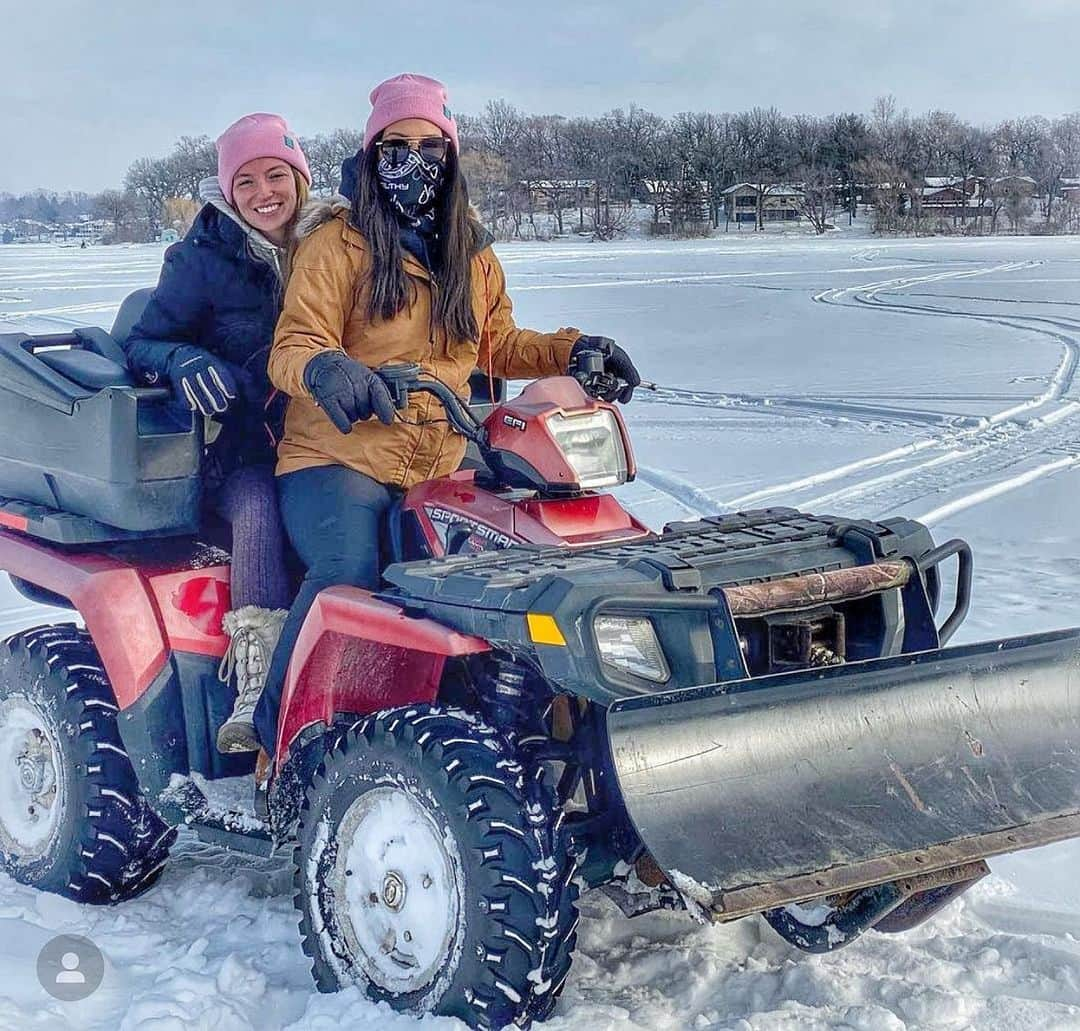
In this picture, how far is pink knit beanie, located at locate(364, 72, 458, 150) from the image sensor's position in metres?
3.15

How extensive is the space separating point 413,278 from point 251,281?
558 mm

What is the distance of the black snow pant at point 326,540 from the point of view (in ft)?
9.86

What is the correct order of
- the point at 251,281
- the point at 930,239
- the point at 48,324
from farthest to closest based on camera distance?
the point at 930,239 → the point at 48,324 → the point at 251,281

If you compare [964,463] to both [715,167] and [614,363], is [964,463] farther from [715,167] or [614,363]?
[715,167]

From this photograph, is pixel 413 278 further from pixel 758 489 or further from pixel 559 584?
pixel 758 489

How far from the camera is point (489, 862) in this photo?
7.88 ft

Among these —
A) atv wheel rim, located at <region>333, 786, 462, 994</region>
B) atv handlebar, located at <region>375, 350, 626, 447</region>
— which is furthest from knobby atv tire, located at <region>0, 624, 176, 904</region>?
atv handlebar, located at <region>375, 350, 626, 447</region>

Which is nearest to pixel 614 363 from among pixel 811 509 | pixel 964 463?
pixel 811 509

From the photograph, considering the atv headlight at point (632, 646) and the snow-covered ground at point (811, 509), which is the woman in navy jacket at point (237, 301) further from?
the atv headlight at point (632, 646)

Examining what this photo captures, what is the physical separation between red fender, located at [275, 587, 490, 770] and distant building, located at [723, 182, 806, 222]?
199 feet

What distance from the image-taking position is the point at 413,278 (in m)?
3.21

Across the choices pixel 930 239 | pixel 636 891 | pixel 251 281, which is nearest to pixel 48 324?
pixel 251 281

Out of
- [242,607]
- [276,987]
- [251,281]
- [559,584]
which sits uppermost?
[251,281]

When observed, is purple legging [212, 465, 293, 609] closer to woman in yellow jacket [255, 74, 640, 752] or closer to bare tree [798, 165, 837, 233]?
woman in yellow jacket [255, 74, 640, 752]
